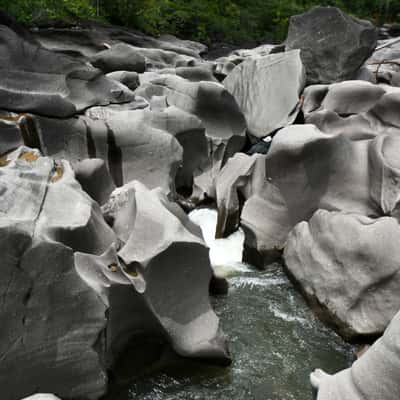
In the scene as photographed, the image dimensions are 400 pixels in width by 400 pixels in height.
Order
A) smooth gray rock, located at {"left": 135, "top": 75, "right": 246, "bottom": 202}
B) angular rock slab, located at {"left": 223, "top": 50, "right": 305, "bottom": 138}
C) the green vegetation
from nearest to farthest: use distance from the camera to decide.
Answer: smooth gray rock, located at {"left": 135, "top": 75, "right": 246, "bottom": 202}, angular rock slab, located at {"left": 223, "top": 50, "right": 305, "bottom": 138}, the green vegetation

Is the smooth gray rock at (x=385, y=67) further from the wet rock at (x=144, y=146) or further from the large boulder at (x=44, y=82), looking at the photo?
the large boulder at (x=44, y=82)

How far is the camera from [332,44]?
8.48 meters

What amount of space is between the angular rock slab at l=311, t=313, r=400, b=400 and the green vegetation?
10.5 metres

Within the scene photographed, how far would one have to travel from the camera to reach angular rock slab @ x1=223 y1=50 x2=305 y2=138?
26.2 feet

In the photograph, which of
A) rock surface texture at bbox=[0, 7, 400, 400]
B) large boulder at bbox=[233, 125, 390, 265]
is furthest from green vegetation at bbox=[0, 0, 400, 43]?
large boulder at bbox=[233, 125, 390, 265]

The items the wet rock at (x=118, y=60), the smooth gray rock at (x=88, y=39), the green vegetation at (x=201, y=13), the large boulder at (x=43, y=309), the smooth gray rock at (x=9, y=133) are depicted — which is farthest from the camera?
the green vegetation at (x=201, y=13)

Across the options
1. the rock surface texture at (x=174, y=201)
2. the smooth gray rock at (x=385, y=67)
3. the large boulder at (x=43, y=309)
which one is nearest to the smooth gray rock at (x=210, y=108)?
the rock surface texture at (x=174, y=201)

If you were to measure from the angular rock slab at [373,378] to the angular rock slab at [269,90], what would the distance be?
5.60 meters

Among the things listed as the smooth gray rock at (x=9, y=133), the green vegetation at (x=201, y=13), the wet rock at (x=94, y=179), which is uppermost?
the smooth gray rock at (x=9, y=133)

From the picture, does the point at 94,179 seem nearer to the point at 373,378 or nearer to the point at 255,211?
the point at 255,211

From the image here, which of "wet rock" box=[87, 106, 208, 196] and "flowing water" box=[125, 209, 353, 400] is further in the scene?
"wet rock" box=[87, 106, 208, 196]

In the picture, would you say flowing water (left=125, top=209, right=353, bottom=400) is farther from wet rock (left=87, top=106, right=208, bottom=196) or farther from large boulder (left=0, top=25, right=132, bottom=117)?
large boulder (left=0, top=25, right=132, bottom=117)

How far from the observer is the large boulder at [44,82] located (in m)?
5.64

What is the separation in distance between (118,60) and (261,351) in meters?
6.65
